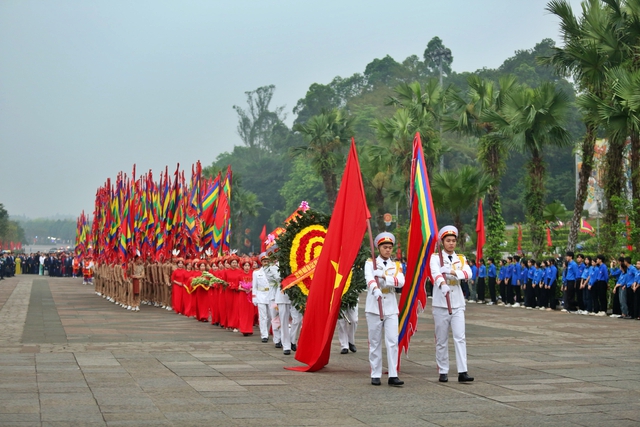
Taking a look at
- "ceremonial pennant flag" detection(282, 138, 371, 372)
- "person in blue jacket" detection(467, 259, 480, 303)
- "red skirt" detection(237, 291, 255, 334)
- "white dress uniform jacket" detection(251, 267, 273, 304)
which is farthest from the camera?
"person in blue jacket" detection(467, 259, 480, 303)

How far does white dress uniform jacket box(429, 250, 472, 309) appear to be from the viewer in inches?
462

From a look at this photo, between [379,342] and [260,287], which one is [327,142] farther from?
[379,342]

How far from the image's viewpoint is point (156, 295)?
99.7 feet

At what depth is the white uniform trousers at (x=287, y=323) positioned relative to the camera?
1531 centimetres

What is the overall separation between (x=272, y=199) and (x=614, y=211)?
79225mm

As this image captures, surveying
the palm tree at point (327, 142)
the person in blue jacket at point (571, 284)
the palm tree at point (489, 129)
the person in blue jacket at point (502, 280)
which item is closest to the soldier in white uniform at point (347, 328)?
the person in blue jacket at point (571, 284)

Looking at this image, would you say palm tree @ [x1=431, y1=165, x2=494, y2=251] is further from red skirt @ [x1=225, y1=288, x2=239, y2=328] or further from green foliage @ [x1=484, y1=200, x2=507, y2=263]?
red skirt @ [x1=225, y1=288, x2=239, y2=328]

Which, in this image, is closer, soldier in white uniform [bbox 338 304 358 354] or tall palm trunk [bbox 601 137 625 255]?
soldier in white uniform [bbox 338 304 358 354]

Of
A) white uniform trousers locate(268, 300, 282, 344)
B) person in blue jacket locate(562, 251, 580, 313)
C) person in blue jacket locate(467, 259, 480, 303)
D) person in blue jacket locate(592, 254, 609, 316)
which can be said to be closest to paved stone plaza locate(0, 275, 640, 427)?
white uniform trousers locate(268, 300, 282, 344)

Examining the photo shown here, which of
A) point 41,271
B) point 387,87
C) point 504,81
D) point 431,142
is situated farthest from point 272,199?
point 504,81

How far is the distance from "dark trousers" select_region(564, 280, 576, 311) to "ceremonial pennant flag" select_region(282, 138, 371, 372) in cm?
1506

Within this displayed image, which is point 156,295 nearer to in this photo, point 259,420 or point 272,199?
point 259,420

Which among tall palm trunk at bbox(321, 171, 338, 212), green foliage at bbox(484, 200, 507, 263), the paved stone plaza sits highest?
tall palm trunk at bbox(321, 171, 338, 212)

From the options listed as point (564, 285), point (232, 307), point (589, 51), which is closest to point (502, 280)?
point (564, 285)
